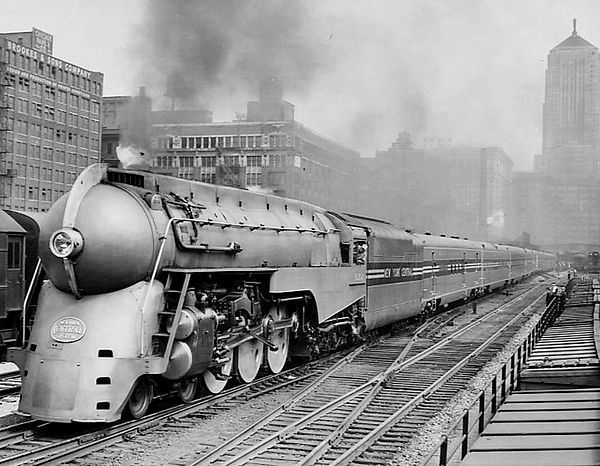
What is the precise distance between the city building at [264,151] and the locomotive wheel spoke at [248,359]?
5.87 m

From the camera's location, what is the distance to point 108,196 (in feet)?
33.1

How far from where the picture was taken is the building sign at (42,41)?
202ft

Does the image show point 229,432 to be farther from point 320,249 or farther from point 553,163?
point 553,163

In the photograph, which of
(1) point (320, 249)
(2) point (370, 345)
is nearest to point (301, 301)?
(1) point (320, 249)

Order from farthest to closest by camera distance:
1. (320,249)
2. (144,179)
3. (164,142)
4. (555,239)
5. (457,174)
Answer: (555,239) → (457,174) → (164,142) → (320,249) → (144,179)

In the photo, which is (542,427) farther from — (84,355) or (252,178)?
(252,178)

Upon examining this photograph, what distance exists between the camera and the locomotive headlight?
31.9 ft

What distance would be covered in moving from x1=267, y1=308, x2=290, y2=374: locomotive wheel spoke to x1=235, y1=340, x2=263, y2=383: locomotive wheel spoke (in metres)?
0.40

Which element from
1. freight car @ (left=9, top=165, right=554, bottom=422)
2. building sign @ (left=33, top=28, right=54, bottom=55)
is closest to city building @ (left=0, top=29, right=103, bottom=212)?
building sign @ (left=33, top=28, right=54, bottom=55)

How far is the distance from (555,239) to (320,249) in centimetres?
10253

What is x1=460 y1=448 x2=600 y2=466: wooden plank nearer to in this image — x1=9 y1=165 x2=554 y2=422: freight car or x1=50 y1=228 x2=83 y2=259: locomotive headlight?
x1=9 y1=165 x2=554 y2=422: freight car

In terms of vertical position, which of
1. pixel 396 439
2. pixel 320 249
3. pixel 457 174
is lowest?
pixel 396 439

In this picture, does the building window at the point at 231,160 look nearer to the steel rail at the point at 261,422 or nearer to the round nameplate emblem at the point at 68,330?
the steel rail at the point at 261,422

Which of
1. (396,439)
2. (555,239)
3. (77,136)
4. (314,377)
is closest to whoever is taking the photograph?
(396,439)
